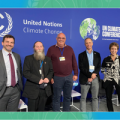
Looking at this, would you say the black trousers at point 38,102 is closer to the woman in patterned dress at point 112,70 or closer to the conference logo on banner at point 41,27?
the woman in patterned dress at point 112,70

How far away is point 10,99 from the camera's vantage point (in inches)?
76.0

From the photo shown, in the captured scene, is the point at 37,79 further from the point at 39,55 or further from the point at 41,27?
the point at 41,27

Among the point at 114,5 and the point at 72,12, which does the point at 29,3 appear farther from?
the point at 72,12

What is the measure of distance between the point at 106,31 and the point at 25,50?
2210mm

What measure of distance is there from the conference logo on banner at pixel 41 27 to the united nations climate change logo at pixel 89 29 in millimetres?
609

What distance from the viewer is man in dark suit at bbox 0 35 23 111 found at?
1.82 m

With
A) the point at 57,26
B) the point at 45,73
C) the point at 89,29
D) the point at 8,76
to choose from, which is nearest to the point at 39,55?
the point at 45,73

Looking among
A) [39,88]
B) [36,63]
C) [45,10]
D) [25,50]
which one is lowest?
[39,88]

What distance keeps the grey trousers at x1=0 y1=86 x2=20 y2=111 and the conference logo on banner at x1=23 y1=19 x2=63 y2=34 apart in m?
1.55

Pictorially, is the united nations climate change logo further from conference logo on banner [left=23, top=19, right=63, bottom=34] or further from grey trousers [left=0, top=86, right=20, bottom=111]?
grey trousers [left=0, top=86, right=20, bottom=111]

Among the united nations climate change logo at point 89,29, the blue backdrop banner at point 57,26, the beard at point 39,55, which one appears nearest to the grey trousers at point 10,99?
the beard at point 39,55

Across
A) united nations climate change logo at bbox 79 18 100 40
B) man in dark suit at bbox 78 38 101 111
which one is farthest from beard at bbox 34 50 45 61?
united nations climate change logo at bbox 79 18 100 40

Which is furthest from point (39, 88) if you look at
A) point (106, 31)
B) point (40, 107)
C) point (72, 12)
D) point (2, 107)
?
point (106, 31)

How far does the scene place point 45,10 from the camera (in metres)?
3.04
